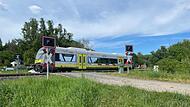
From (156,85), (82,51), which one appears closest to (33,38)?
(82,51)

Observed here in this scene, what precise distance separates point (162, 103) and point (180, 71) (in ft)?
61.5

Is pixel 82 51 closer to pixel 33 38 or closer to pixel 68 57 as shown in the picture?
pixel 68 57

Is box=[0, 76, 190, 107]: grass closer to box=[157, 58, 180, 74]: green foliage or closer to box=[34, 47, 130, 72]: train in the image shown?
box=[157, 58, 180, 74]: green foliage

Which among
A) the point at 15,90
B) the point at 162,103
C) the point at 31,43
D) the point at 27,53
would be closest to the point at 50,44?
the point at 15,90

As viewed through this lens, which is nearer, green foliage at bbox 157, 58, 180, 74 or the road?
the road

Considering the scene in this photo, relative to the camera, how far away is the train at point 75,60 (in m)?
37.5

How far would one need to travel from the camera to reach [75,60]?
134 feet

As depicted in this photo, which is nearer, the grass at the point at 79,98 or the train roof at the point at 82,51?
the grass at the point at 79,98

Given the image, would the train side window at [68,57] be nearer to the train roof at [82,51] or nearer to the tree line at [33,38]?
the train roof at [82,51]

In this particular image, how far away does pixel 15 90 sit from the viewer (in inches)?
448

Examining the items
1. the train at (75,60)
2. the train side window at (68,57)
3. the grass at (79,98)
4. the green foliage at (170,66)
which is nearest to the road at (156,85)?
the grass at (79,98)

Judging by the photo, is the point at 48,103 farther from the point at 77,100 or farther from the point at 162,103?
the point at 162,103

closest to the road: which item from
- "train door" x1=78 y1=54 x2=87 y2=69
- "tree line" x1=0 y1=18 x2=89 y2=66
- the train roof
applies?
the train roof

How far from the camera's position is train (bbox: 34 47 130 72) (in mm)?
37531
